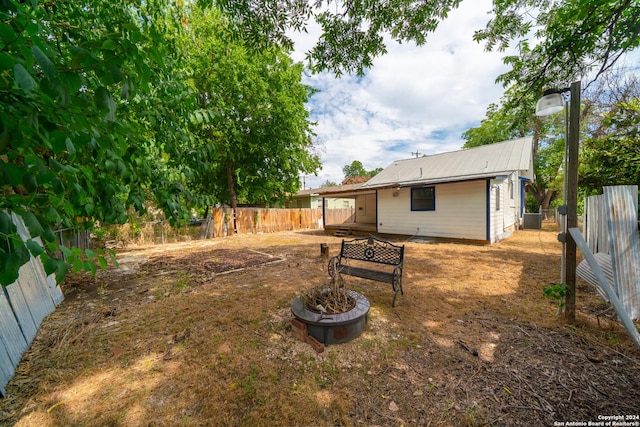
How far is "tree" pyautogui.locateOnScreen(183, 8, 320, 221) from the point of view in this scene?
495 inches

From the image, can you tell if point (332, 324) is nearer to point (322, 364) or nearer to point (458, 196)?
point (322, 364)

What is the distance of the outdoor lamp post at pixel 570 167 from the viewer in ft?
10.1

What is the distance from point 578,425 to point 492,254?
6.79 m

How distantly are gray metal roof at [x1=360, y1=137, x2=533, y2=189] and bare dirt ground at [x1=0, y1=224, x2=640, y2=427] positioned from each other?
7.06 m

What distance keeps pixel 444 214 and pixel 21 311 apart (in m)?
11.7

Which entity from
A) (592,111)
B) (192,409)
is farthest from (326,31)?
(592,111)

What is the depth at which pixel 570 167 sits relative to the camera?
10.5 ft

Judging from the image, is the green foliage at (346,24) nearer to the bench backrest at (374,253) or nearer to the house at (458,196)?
the bench backrest at (374,253)

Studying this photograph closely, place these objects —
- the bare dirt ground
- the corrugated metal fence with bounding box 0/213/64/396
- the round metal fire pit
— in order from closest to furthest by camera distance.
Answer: the bare dirt ground, the corrugated metal fence with bounding box 0/213/64/396, the round metal fire pit

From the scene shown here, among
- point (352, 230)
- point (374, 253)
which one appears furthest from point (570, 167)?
point (352, 230)

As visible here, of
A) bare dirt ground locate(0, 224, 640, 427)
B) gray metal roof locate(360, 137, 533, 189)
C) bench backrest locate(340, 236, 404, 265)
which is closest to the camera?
bare dirt ground locate(0, 224, 640, 427)

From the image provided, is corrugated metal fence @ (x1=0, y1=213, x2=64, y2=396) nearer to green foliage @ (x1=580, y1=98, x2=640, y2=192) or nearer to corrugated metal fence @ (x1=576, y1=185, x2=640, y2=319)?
corrugated metal fence @ (x1=576, y1=185, x2=640, y2=319)

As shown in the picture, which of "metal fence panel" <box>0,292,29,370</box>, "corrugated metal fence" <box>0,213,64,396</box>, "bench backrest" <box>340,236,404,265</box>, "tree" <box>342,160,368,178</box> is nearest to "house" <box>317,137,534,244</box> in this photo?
"bench backrest" <box>340,236,404,265</box>

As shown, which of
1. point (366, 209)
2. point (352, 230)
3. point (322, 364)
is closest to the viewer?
point (322, 364)
